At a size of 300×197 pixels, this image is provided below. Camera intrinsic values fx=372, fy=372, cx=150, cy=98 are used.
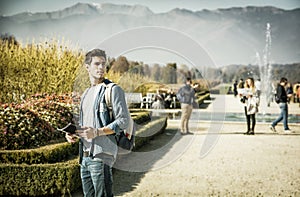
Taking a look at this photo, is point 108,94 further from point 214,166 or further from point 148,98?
point 148,98

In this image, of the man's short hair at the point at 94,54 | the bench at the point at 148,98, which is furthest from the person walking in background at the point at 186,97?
the man's short hair at the point at 94,54

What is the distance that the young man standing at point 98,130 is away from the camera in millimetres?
1973

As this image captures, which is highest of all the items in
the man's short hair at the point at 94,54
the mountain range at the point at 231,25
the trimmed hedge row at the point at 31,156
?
the mountain range at the point at 231,25

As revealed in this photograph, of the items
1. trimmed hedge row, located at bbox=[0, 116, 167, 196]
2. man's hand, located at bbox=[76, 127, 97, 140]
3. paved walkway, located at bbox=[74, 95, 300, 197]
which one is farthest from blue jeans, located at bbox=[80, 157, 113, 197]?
paved walkway, located at bbox=[74, 95, 300, 197]

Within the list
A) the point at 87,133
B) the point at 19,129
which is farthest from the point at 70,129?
the point at 19,129

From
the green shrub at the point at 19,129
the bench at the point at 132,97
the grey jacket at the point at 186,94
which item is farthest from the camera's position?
the grey jacket at the point at 186,94

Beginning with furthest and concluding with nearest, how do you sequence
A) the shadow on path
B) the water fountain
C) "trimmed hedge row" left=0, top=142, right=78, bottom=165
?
the water fountain → the shadow on path → "trimmed hedge row" left=0, top=142, right=78, bottom=165

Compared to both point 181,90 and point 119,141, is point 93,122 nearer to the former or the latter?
point 119,141

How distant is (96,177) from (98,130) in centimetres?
25

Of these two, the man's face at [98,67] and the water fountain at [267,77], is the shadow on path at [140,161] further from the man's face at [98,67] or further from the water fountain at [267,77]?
the water fountain at [267,77]

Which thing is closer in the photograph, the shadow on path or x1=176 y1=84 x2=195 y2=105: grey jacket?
the shadow on path

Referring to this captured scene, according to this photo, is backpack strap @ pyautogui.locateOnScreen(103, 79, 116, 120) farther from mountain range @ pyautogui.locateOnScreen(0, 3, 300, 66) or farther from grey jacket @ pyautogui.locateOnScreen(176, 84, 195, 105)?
mountain range @ pyautogui.locateOnScreen(0, 3, 300, 66)

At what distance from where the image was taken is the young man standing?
6.47ft

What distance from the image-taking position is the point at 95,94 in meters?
2.04
